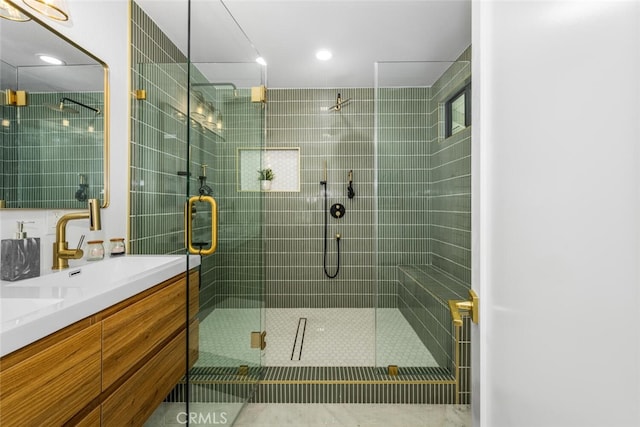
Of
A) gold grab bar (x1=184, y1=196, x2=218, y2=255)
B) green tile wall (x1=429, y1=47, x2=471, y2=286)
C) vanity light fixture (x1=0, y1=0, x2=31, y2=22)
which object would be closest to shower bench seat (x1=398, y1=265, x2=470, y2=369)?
green tile wall (x1=429, y1=47, x2=471, y2=286)

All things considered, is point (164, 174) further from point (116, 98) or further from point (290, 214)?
point (290, 214)

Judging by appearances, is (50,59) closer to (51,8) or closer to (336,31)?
(51,8)

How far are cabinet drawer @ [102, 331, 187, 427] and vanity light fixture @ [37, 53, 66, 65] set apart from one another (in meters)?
→ 1.48

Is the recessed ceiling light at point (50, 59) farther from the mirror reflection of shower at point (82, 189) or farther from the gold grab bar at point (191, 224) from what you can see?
the gold grab bar at point (191, 224)

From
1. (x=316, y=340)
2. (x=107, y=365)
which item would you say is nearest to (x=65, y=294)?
(x=107, y=365)

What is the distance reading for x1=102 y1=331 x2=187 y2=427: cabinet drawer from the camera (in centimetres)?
119

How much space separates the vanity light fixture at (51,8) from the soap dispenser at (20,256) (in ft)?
3.01

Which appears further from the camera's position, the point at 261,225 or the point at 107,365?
the point at 261,225

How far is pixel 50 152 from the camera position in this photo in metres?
1.51

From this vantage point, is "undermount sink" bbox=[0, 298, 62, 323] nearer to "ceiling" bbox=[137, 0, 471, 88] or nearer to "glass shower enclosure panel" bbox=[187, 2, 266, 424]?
"glass shower enclosure panel" bbox=[187, 2, 266, 424]

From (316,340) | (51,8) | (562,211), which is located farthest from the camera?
(316,340)

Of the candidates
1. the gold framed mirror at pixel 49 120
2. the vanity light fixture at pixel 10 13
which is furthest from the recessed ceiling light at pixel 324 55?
the vanity light fixture at pixel 10 13

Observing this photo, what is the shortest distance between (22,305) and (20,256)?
329 mm

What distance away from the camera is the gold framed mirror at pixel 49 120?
4.30 feet
